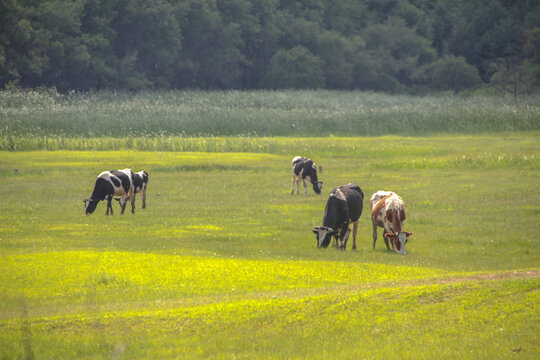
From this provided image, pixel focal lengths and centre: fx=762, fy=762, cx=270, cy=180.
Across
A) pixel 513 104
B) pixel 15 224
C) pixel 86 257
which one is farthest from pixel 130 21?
pixel 86 257

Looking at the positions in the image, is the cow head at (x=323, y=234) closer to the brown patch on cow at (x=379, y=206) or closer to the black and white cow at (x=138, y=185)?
the brown patch on cow at (x=379, y=206)

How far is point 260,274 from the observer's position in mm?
17062

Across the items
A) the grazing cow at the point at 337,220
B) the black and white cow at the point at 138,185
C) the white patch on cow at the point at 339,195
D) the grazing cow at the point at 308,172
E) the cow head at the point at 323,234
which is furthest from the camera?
the grazing cow at the point at 308,172

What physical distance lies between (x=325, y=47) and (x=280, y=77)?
10.6 metres

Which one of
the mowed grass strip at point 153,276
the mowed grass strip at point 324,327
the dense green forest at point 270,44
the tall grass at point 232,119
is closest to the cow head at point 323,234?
the mowed grass strip at point 153,276

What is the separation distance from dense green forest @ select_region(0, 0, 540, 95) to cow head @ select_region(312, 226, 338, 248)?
217 ft

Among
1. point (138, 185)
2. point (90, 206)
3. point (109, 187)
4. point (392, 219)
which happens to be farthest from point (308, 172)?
point (392, 219)

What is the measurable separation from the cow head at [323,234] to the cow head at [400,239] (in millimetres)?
1547

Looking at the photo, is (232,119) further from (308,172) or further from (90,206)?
(90,206)

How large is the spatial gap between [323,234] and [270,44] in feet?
340

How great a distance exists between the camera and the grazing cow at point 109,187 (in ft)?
87.6

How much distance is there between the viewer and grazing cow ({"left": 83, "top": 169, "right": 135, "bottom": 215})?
26.7m

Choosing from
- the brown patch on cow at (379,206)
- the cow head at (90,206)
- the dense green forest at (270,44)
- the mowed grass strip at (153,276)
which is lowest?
the cow head at (90,206)

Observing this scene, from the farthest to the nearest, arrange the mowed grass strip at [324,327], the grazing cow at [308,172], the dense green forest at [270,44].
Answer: the dense green forest at [270,44] < the grazing cow at [308,172] < the mowed grass strip at [324,327]
